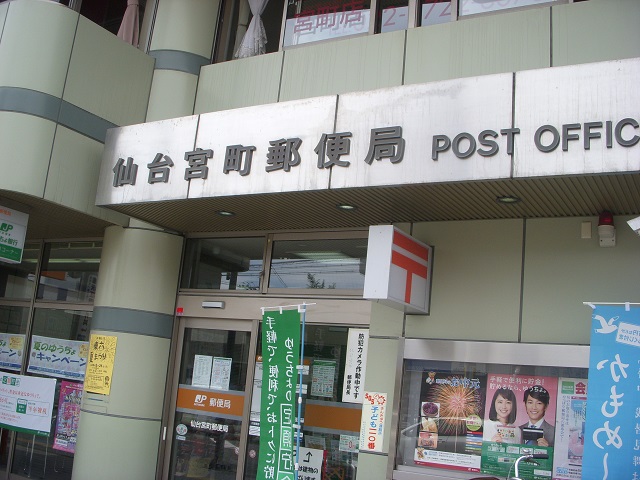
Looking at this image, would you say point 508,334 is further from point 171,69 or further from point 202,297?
point 171,69

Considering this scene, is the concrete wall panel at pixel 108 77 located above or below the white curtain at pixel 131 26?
below

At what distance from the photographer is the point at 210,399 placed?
793cm

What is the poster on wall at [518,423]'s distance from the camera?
231 inches

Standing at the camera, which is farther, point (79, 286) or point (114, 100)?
point (79, 286)

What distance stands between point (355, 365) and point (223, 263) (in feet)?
6.99

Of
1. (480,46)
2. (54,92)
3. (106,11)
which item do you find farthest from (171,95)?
(480,46)

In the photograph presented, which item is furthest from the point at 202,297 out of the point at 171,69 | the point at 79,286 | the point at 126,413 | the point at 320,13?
the point at 320,13

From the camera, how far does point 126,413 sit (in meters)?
7.80

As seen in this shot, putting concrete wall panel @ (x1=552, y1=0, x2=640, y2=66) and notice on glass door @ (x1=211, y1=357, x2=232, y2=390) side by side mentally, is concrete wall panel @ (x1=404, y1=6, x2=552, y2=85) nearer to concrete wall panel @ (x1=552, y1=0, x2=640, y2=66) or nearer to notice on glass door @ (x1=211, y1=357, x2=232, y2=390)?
concrete wall panel @ (x1=552, y1=0, x2=640, y2=66)

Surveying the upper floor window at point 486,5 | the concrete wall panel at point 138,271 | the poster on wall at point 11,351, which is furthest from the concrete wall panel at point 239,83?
the poster on wall at point 11,351

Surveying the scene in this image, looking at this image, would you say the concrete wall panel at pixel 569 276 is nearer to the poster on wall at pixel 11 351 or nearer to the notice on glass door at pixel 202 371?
the notice on glass door at pixel 202 371

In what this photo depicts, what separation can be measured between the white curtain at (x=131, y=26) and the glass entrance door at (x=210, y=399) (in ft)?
11.8

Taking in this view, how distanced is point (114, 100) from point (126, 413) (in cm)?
354

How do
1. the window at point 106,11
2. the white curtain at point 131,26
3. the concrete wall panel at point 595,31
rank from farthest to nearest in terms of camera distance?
the window at point 106,11, the white curtain at point 131,26, the concrete wall panel at point 595,31
